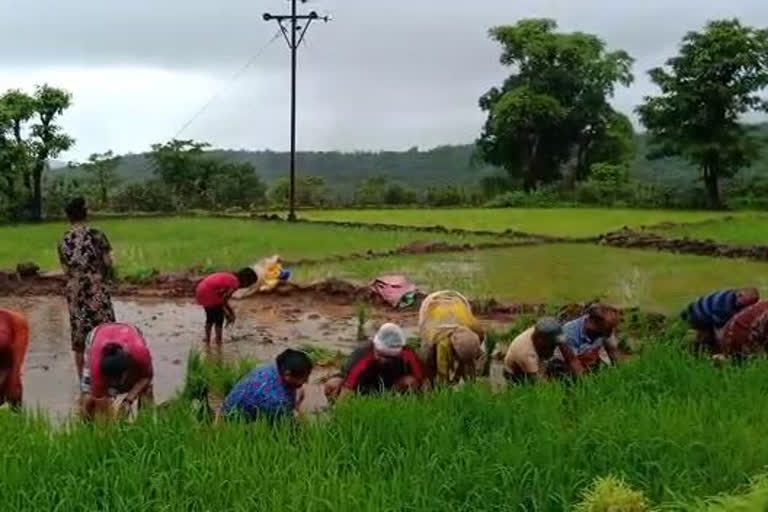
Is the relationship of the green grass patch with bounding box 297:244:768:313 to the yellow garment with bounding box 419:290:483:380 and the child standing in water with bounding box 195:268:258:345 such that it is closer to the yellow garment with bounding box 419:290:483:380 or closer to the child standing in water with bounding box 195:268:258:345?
the child standing in water with bounding box 195:268:258:345

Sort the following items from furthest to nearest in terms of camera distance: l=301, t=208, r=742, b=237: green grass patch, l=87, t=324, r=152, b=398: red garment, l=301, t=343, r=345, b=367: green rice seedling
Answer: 1. l=301, t=208, r=742, b=237: green grass patch
2. l=301, t=343, r=345, b=367: green rice seedling
3. l=87, t=324, r=152, b=398: red garment

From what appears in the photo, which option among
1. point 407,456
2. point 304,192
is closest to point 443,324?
point 407,456

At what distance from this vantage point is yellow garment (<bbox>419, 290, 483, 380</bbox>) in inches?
287

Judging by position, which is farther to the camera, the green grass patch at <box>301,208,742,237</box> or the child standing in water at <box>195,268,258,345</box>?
the green grass patch at <box>301,208,742,237</box>

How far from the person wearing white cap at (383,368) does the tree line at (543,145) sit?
23.0 meters

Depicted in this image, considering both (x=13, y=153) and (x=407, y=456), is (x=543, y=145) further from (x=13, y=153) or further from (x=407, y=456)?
(x=407, y=456)

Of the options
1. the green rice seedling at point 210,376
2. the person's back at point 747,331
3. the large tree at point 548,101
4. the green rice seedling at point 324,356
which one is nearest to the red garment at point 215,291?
the green rice seedling at point 324,356

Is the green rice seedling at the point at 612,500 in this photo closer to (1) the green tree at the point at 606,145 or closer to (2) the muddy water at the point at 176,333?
(2) the muddy water at the point at 176,333

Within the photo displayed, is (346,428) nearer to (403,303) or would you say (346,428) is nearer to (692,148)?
(403,303)

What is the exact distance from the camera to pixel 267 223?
26.2 meters

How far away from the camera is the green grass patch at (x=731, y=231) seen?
20.2 m

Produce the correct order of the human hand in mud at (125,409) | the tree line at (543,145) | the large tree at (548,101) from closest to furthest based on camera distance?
the human hand in mud at (125,409)
the tree line at (543,145)
the large tree at (548,101)

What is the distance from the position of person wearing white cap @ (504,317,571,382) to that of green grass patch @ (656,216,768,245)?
13.4m

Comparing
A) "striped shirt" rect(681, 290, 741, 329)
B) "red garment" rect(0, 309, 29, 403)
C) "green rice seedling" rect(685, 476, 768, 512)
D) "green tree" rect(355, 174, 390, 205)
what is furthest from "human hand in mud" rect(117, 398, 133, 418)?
"green tree" rect(355, 174, 390, 205)
